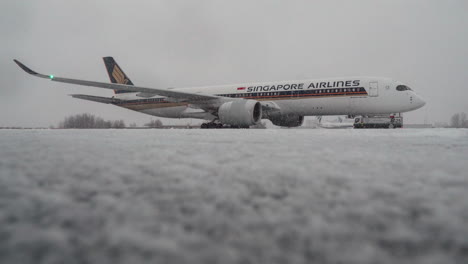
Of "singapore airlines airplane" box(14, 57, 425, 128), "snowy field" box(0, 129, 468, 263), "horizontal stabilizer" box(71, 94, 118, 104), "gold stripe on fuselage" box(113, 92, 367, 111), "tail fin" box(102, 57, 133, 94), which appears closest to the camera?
"snowy field" box(0, 129, 468, 263)

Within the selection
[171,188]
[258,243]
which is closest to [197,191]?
[171,188]

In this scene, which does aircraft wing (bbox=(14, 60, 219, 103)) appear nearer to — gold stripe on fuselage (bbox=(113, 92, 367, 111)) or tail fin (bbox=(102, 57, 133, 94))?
gold stripe on fuselage (bbox=(113, 92, 367, 111))

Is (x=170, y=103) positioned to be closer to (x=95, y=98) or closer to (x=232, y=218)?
(x=95, y=98)

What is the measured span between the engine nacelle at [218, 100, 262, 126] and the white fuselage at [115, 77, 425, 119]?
156 cm

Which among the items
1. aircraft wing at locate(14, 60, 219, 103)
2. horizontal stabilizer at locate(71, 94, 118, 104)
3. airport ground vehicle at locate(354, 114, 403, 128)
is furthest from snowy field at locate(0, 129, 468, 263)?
horizontal stabilizer at locate(71, 94, 118, 104)

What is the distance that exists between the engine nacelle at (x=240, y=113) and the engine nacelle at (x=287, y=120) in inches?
89.4

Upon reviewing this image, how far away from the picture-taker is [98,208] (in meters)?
0.38

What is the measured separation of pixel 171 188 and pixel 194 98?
799cm

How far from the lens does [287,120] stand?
32.6ft

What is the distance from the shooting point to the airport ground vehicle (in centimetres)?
859

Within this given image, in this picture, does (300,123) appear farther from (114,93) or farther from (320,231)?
(320,231)

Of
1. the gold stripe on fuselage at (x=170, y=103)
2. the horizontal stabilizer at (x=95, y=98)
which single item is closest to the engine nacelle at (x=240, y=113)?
the gold stripe on fuselage at (x=170, y=103)

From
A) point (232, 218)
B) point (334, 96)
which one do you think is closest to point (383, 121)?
point (334, 96)

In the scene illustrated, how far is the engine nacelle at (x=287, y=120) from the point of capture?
9.73 m
